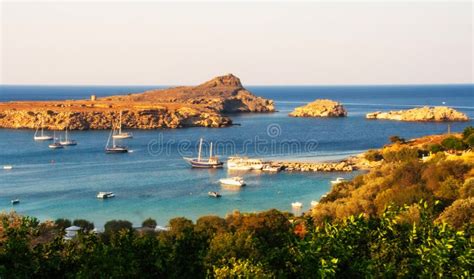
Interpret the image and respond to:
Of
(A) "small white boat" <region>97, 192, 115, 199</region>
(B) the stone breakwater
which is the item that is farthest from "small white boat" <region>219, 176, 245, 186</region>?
(A) "small white boat" <region>97, 192, 115, 199</region>

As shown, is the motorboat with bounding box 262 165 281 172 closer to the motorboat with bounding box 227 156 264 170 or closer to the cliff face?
the motorboat with bounding box 227 156 264 170

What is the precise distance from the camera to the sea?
34062mm

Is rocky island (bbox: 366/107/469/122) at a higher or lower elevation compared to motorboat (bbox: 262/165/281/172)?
→ higher

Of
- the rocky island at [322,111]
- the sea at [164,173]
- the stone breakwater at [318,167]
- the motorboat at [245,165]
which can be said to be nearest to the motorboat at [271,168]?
the motorboat at [245,165]

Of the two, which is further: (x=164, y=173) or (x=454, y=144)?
(x=164, y=173)

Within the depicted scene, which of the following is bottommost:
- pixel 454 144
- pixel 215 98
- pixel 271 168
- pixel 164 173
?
pixel 164 173

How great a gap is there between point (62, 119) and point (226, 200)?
184ft

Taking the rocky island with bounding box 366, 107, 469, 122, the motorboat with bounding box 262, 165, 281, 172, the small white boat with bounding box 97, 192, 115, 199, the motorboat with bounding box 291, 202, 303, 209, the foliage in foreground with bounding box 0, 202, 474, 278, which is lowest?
the small white boat with bounding box 97, 192, 115, 199

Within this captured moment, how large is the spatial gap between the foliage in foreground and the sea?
15464mm

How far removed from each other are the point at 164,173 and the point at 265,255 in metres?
35.6

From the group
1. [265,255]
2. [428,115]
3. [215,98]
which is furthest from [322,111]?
[265,255]

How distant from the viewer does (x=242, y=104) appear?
426ft

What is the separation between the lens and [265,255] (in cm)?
1149

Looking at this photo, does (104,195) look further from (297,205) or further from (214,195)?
(297,205)
